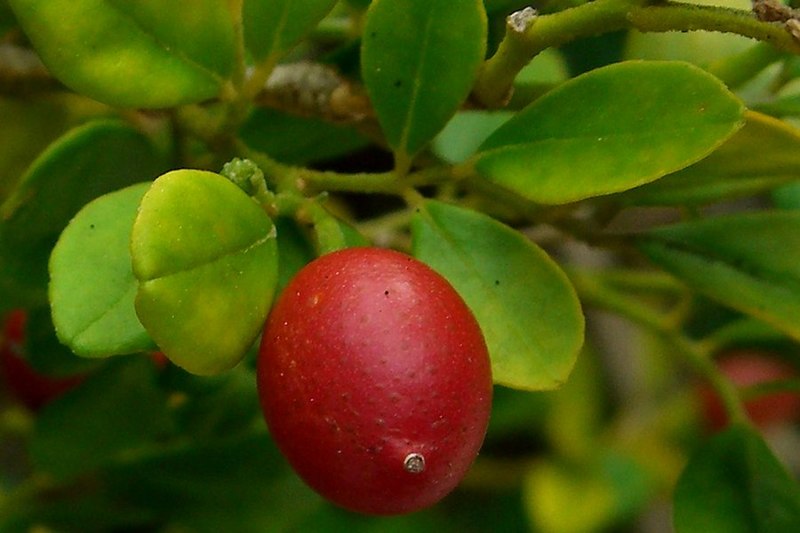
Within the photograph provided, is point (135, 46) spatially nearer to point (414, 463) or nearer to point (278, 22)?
point (278, 22)

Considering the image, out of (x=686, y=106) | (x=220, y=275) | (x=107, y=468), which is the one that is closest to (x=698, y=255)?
(x=686, y=106)

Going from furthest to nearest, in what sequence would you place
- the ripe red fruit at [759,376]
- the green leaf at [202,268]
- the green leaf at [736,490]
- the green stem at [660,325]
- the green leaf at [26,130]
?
the ripe red fruit at [759,376] → the green leaf at [26,130] → the green stem at [660,325] → the green leaf at [736,490] → the green leaf at [202,268]

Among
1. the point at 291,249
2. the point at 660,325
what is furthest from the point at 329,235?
the point at 660,325

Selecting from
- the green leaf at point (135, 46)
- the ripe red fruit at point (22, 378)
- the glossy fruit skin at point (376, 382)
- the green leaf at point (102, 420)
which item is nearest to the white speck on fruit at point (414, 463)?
the glossy fruit skin at point (376, 382)

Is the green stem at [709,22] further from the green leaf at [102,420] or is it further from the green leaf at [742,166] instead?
the green leaf at [102,420]

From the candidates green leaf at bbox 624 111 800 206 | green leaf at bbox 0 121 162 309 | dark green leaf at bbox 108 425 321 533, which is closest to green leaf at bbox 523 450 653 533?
dark green leaf at bbox 108 425 321 533

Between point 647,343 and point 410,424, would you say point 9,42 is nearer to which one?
point 410,424
